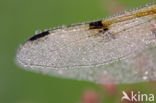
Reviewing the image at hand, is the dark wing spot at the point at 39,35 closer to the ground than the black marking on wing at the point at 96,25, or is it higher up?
closer to the ground

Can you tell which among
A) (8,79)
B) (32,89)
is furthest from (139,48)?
(8,79)

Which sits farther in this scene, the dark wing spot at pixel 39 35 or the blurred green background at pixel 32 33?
the blurred green background at pixel 32 33

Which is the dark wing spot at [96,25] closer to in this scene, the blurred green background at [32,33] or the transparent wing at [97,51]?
the transparent wing at [97,51]

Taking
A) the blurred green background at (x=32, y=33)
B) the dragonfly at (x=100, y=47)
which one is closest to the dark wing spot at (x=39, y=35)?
the dragonfly at (x=100, y=47)

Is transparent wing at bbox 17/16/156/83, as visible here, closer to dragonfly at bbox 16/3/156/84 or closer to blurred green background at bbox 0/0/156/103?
dragonfly at bbox 16/3/156/84

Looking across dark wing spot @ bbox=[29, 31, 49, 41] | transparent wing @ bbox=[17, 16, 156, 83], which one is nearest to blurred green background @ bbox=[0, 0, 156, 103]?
transparent wing @ bbox=[17, 16, 156, 83]

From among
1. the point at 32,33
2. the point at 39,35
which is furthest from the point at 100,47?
the point at 32,33
